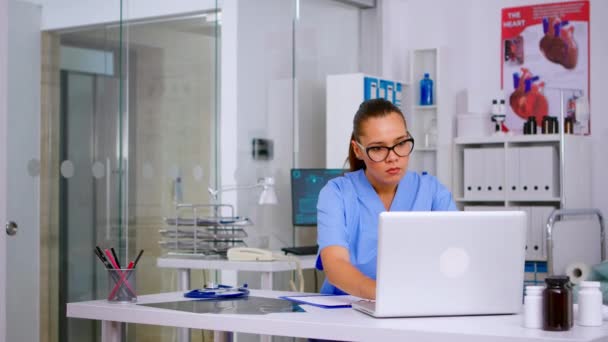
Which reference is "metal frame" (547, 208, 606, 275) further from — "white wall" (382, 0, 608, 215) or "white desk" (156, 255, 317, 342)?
"white desk" (156, 255, 317, 342)

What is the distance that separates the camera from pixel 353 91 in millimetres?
5672

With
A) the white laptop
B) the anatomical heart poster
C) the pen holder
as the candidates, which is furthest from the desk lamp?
the white laptop

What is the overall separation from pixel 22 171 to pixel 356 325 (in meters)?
2.42

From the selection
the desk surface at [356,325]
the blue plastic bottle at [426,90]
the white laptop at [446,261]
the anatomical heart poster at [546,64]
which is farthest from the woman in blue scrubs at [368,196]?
the blue plastic bottle at [426,90]

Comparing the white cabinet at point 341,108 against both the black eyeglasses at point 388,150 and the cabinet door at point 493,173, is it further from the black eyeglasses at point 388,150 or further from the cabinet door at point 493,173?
the black eyeglasses at point 388,150

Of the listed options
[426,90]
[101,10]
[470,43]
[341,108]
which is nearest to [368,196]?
[101,10]

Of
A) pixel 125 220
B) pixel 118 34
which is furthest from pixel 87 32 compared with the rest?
pixel 125 220

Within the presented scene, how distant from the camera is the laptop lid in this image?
6.98ft

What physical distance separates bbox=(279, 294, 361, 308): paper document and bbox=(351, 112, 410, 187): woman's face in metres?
0.35

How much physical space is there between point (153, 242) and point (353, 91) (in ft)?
5.53

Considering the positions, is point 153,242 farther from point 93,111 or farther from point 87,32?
point 87,32

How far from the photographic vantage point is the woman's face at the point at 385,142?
8.50 feet

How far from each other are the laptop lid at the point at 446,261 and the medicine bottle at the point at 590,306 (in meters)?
0.16

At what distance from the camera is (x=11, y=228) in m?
4.00
